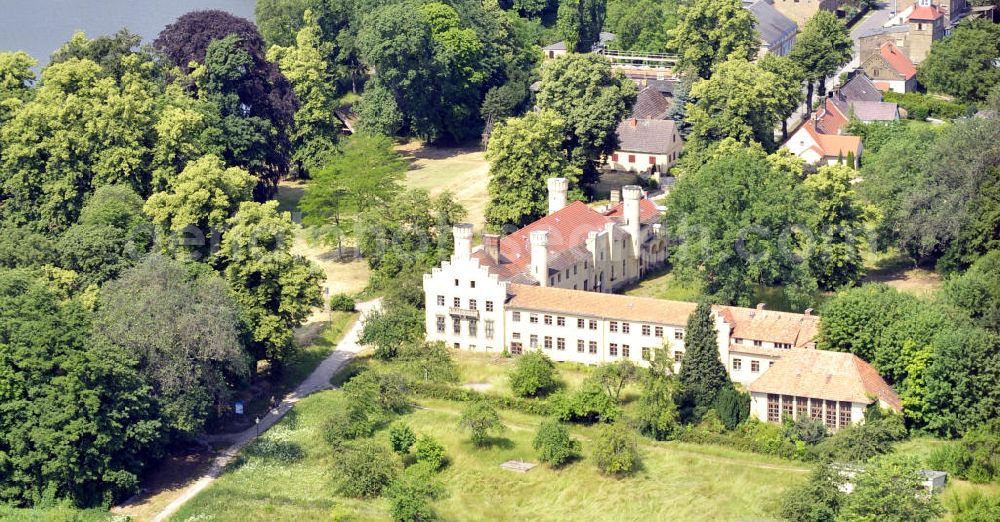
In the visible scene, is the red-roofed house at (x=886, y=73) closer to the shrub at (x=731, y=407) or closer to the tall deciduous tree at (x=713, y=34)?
the tall deciduous tree at (x=713, y=34)

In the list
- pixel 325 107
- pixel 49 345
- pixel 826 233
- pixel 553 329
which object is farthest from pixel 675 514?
pixel 325 107

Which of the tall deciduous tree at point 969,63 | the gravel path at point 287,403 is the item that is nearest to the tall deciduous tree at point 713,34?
the tall deciduous tree at point 969,63

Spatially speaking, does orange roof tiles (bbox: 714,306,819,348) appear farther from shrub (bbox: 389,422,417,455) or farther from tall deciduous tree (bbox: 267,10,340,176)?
tall deciduous tree (bbox: 267,10,340,176)

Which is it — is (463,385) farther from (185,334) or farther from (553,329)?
(185,334)

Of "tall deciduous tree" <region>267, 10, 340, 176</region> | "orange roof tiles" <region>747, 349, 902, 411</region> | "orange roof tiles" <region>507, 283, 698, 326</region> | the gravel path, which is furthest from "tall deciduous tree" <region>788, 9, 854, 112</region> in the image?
"orange roof tiles" <region>747, 349, 902, 411</region>

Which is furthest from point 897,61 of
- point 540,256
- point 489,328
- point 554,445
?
point 554,445

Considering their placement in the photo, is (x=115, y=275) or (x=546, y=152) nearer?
(x=115, y=275)
